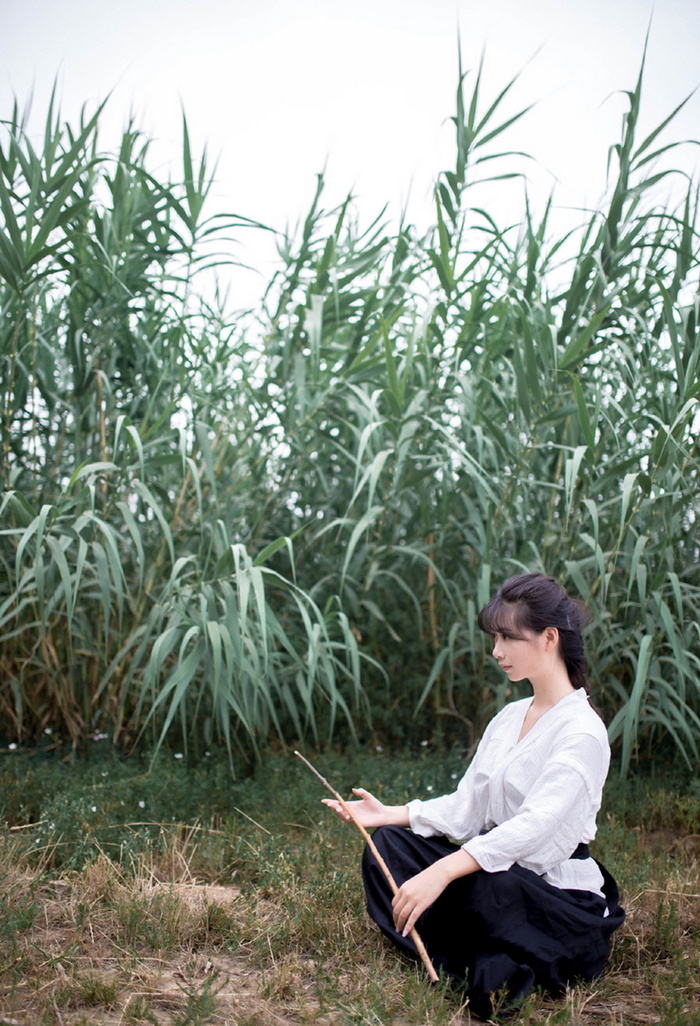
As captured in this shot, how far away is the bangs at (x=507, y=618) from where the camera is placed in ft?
6.04

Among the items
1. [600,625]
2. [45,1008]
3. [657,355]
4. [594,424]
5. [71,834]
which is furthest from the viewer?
[657,355]

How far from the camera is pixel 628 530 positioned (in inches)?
116

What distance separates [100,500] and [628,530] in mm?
1842

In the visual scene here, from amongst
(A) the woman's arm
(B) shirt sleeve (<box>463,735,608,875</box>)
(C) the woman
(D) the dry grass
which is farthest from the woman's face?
(D) the dry grass

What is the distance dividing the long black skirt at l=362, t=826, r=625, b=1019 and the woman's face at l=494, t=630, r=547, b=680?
39cm

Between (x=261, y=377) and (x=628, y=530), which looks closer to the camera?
(x=628, y=530)

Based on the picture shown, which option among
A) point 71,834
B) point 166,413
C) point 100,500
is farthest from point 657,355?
point 71,834

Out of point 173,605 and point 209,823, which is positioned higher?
point 173,605

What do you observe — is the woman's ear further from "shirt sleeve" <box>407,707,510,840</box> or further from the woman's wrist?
the woman's wrist

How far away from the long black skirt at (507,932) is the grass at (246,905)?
0.05m

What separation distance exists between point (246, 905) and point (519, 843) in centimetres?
84

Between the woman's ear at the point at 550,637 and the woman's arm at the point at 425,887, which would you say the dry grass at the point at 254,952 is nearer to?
the woman's arm at the point at 425,887

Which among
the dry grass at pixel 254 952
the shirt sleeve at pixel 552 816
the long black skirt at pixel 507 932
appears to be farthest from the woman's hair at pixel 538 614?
the dry grass at pixel 254 952

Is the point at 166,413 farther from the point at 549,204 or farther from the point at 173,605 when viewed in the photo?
the point at 549,204
